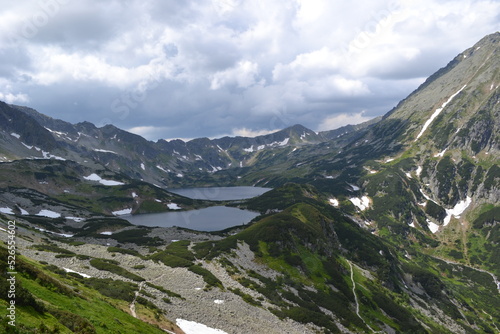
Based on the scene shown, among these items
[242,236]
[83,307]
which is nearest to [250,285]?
[242,236]

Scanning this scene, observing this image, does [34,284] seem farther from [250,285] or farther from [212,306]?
[250,285]

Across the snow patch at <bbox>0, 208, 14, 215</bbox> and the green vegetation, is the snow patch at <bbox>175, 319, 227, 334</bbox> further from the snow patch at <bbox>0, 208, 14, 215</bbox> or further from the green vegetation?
the snow patch at <bbox>0, 208, 14, 215</bbox>

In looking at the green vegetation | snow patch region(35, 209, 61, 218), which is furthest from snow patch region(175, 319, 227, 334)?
snow patch region(35, 209, 61, 218)

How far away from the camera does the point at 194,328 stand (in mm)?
45062

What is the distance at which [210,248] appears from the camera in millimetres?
95062

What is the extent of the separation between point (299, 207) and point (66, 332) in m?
127

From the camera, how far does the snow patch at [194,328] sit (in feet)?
145

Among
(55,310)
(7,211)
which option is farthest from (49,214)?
(55,310)

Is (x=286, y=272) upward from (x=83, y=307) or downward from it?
downward

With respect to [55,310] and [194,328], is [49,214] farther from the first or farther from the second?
[55,310]

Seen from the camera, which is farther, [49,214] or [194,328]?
[49,214]

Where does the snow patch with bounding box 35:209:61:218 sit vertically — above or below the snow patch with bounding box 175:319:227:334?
above

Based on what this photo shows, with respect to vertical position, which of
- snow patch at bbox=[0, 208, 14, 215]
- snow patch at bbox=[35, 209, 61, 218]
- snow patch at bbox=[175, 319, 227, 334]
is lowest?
snow patch at bbox=[175, 319, 227, 334]

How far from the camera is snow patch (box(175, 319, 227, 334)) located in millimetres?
44125
